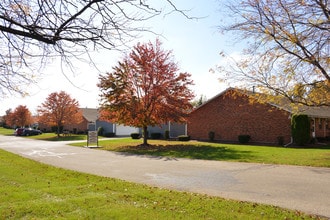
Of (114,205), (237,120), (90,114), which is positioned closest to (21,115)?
(90,114)

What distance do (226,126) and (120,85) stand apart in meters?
12.4

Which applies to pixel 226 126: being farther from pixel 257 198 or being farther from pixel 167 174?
pixel 257 198

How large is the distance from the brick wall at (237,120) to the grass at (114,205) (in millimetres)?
19051

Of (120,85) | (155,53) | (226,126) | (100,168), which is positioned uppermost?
(155,53)

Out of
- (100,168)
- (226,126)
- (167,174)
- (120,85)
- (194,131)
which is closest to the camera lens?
(167,174)

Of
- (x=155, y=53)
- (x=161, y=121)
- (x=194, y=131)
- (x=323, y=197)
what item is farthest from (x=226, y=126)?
(x=323, y=197)

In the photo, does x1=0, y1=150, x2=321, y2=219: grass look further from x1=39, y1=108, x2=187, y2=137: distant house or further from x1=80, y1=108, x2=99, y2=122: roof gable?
x1=80, y1=108, x2=99, y2=122: roof gable

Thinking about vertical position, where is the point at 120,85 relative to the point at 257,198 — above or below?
Result: above

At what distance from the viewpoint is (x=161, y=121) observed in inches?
1072

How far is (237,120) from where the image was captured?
31.9 meters

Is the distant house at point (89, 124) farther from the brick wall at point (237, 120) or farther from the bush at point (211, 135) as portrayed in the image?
the bush at point (211, 135)

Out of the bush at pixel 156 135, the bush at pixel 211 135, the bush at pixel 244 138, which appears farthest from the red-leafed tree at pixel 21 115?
the bush at pixel 244 138

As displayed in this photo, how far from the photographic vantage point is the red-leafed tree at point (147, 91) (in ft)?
86.8

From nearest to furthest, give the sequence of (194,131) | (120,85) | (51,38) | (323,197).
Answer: (51,38) → (323,197) → (120,85) → (194,131)
